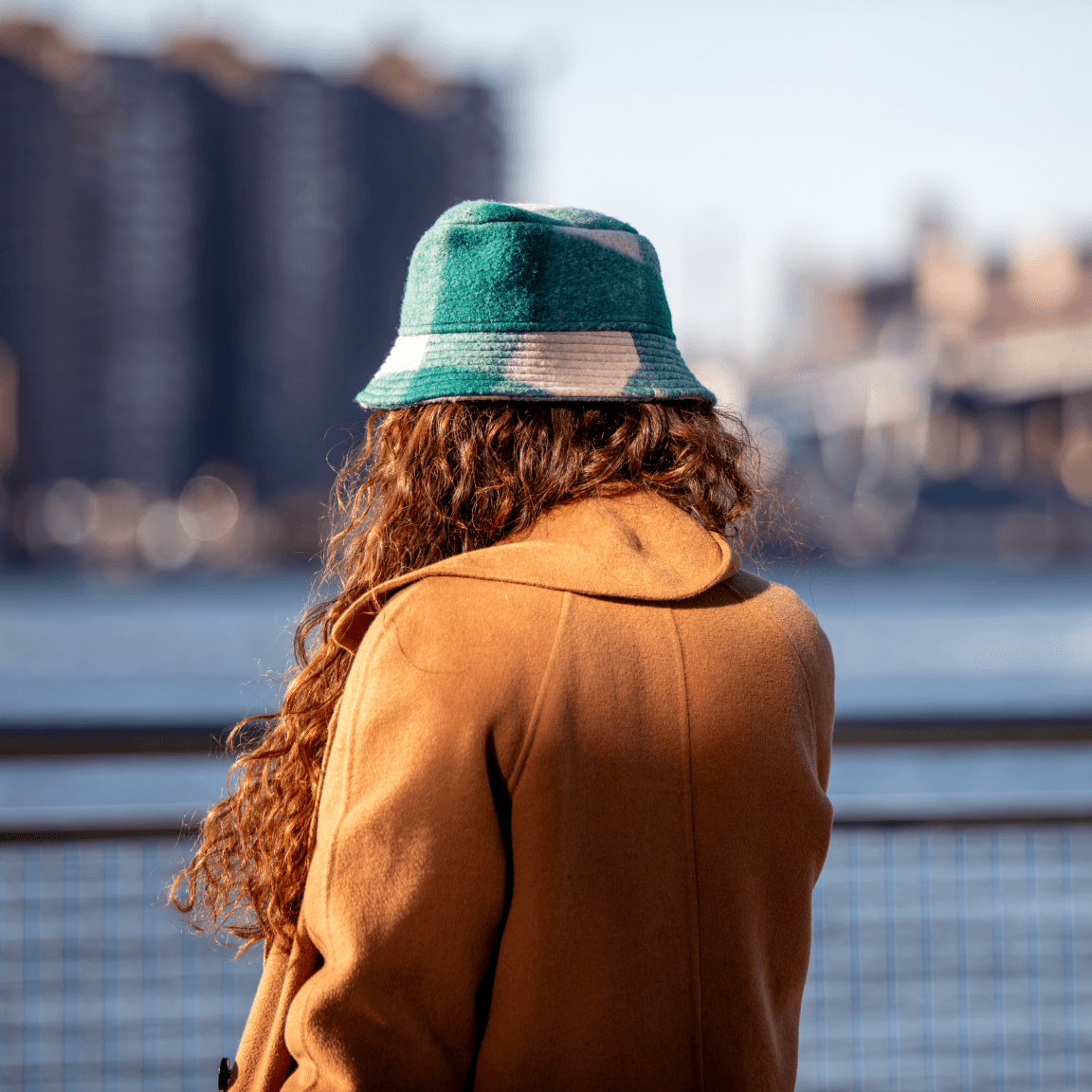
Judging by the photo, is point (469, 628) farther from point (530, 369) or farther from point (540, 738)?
point (530, 369)

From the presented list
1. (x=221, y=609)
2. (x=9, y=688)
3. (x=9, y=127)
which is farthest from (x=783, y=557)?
(x=9, y=127)

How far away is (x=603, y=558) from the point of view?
108 centimetres

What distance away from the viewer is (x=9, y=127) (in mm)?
82000

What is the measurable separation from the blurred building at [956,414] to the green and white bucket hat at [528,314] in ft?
113

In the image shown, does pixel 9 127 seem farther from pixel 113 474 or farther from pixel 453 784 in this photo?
pixel 453 784

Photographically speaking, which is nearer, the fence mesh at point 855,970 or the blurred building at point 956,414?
the fence mesh at point 855,970

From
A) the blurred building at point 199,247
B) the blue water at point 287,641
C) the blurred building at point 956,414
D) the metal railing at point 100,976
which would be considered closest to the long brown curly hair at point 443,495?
the blue water at point 287,641

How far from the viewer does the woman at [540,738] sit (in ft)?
3.40

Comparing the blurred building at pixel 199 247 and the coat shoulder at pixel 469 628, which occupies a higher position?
the blurred building at pixel 199 247

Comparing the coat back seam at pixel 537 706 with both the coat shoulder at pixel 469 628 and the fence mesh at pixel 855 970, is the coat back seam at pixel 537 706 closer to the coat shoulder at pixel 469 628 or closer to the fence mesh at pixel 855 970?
the coat shoulder at pixel 469 628

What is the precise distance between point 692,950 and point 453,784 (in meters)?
0.28

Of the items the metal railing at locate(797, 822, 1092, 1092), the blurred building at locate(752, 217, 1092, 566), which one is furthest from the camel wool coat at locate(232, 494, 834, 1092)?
the blurred building at locate(752, 217, 1092, 566)

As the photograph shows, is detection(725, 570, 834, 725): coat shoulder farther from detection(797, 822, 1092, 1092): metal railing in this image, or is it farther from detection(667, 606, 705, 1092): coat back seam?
detection(797, 822, 1092, 1092): metal railing

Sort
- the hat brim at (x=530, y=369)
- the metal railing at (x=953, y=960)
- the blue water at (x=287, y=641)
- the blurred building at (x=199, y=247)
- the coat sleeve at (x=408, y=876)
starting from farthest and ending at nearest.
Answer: the blurred building at (x=199, y=247) → the blue water at (x=287, y=641) → the metal railing at (x=953, y=960) → the hat brim at (x=530, y=369) → the coat sleeve at (x=408, y=876)
